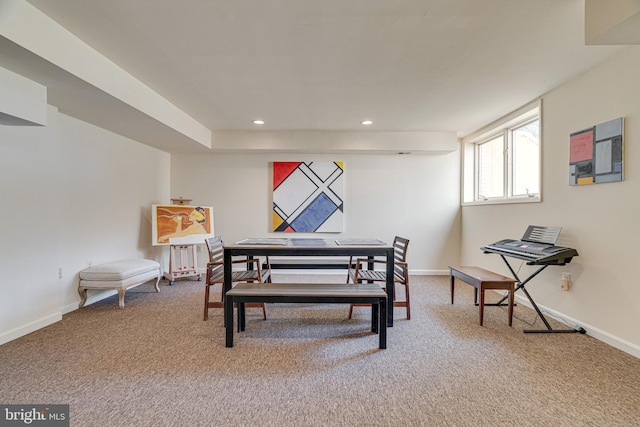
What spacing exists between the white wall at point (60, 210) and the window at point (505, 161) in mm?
5295

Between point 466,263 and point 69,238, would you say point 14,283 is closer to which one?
point 69,238

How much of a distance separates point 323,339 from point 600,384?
1.96 metres

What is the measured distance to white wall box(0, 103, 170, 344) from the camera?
2562mm

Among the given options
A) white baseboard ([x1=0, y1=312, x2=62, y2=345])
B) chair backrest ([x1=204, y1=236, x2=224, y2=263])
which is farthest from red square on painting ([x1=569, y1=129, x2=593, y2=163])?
white baseboard ([x1=0, y1=312, x2=62, y2=345])

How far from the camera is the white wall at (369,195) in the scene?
5152 mm

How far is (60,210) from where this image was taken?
3.18m

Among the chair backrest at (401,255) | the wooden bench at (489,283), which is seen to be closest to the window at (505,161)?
the wooden bench at (489,283)

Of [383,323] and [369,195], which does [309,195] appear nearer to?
[369,195]

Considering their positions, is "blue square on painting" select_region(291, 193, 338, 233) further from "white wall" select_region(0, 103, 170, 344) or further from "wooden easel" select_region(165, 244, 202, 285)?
"white wall" select_region(0, 103, 170, 344)

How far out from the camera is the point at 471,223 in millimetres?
4785

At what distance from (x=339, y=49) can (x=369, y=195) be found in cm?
313

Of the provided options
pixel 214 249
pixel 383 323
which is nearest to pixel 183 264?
pixel 214 249

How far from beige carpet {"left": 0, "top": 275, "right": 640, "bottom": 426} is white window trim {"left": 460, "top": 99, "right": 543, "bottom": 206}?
1570mm

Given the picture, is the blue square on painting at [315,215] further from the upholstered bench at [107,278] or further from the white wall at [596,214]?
the white wall at [596,214]
